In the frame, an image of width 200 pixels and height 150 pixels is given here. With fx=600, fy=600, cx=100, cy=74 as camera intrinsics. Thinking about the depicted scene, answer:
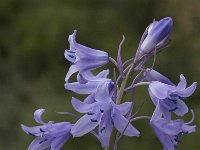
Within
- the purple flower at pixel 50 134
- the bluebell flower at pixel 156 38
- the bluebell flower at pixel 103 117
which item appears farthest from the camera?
the purple flower at pixel 50 134

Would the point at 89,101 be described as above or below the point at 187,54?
above

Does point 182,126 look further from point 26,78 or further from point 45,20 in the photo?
point 45,20

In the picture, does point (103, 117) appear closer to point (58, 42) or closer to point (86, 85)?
point (86, 85)

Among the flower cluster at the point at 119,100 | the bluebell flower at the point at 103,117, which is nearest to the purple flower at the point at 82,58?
the flower cluster at the point at 119,100

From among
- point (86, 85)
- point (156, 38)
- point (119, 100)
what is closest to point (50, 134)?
point (86, 85)

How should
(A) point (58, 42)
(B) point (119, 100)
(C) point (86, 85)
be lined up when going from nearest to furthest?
(B) point (119, 100) → (C) point (86, 85) → (A) point (58, 42)

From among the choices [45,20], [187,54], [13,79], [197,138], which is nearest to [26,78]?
[13,79]

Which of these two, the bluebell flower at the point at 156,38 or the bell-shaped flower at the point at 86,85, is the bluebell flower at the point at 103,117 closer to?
the bell-shaped flower at the point at 86,85
